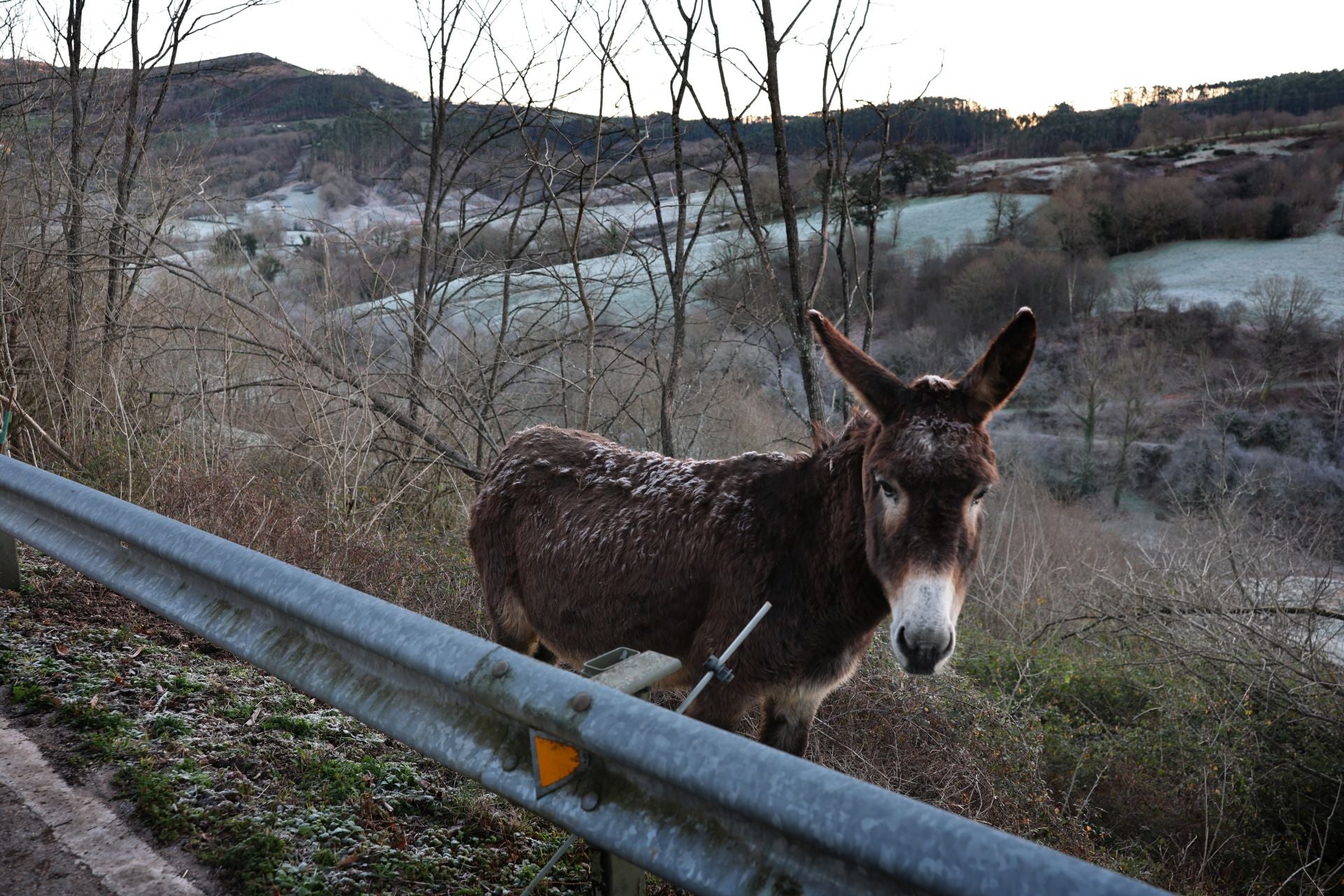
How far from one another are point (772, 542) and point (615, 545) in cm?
70

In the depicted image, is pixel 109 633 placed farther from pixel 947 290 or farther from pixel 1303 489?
pixel 947 290

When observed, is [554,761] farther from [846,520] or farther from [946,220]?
[946,220]

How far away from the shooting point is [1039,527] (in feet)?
67.0

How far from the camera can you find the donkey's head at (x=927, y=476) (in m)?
2.55

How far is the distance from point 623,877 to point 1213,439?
123 ft

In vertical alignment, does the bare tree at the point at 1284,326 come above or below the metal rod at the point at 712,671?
below

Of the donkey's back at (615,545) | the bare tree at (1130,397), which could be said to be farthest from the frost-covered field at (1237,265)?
the donkey's back at (615,545)

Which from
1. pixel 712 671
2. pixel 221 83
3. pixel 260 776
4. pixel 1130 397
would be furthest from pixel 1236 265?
pixel 260 776

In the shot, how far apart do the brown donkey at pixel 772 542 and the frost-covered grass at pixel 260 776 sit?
3.55 feet

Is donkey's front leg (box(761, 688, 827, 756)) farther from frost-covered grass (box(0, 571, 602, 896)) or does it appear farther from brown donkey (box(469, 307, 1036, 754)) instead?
frost-covered grass (box(0, 571, 602, 896))

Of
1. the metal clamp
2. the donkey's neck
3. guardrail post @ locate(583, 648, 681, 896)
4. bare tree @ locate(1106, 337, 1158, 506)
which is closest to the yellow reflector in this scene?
guardrail post @ locate(583, 648, 681, 896)

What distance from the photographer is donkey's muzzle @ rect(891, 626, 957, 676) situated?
2.47 meters

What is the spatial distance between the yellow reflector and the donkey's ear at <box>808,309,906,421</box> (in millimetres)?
1868

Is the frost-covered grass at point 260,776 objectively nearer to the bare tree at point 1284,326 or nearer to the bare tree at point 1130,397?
the bare tree at point 1130,397
